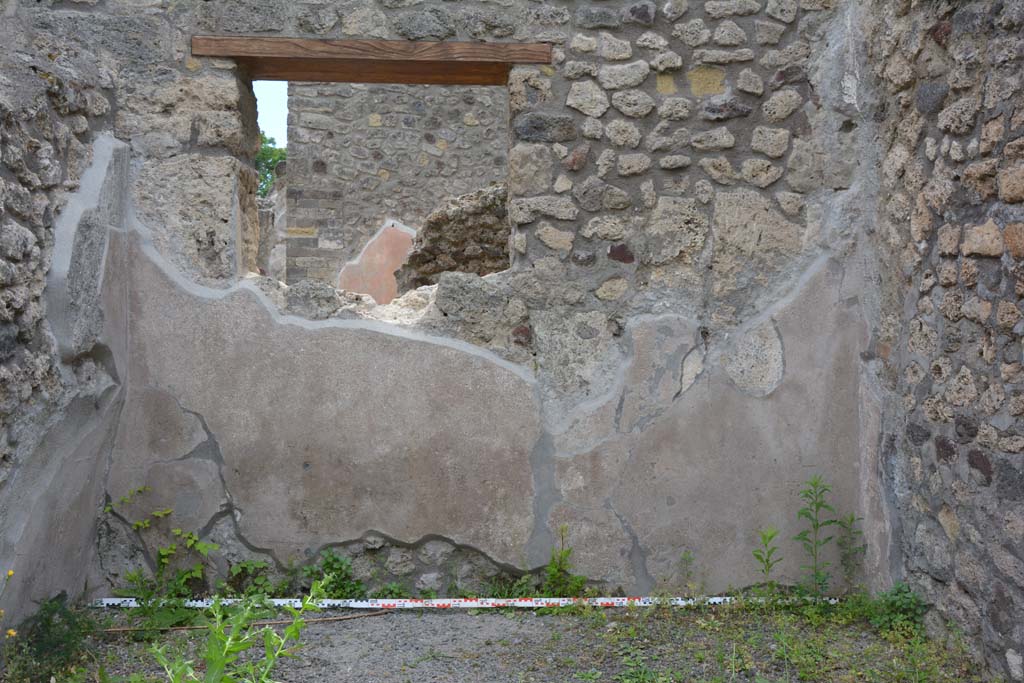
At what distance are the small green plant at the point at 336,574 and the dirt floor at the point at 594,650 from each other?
0.18 meters

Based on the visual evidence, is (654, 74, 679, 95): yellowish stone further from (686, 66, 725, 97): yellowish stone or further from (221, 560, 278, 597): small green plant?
(221, 560, 278, 597): small green plant

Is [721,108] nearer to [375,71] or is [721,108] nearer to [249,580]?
[375,71]

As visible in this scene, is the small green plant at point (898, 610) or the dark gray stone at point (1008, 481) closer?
the dark gray stone at point (1008, 481)

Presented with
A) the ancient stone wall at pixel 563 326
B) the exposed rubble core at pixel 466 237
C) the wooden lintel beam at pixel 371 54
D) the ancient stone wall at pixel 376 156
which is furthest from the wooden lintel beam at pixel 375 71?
the ancient stone wall at pixel 376 156

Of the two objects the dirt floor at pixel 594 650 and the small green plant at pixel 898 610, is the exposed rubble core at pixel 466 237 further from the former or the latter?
the small green plant at pixel 898 610

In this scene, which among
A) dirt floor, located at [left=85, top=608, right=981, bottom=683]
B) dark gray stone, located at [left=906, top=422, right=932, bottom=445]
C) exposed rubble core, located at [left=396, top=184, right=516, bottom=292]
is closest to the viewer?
dirt floor, located at [left=85, top=608, right=981, bottom=683]

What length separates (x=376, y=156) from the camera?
8586 millimetres

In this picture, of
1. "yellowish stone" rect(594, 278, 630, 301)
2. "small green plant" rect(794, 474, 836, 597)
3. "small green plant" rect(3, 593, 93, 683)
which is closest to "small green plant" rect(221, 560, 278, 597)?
"small green plant" rect(3, 593, 93, 683)

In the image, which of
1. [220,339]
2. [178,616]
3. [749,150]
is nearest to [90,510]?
[178,616]

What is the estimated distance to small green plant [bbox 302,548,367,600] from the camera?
325 centimetres

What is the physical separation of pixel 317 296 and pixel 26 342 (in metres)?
1.03

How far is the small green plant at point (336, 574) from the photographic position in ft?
10.7

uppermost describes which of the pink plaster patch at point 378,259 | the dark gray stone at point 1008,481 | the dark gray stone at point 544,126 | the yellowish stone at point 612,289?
the dark gray stone at point 544,126

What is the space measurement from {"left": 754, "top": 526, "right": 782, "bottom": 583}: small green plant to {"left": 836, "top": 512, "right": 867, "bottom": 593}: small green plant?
238 mm
